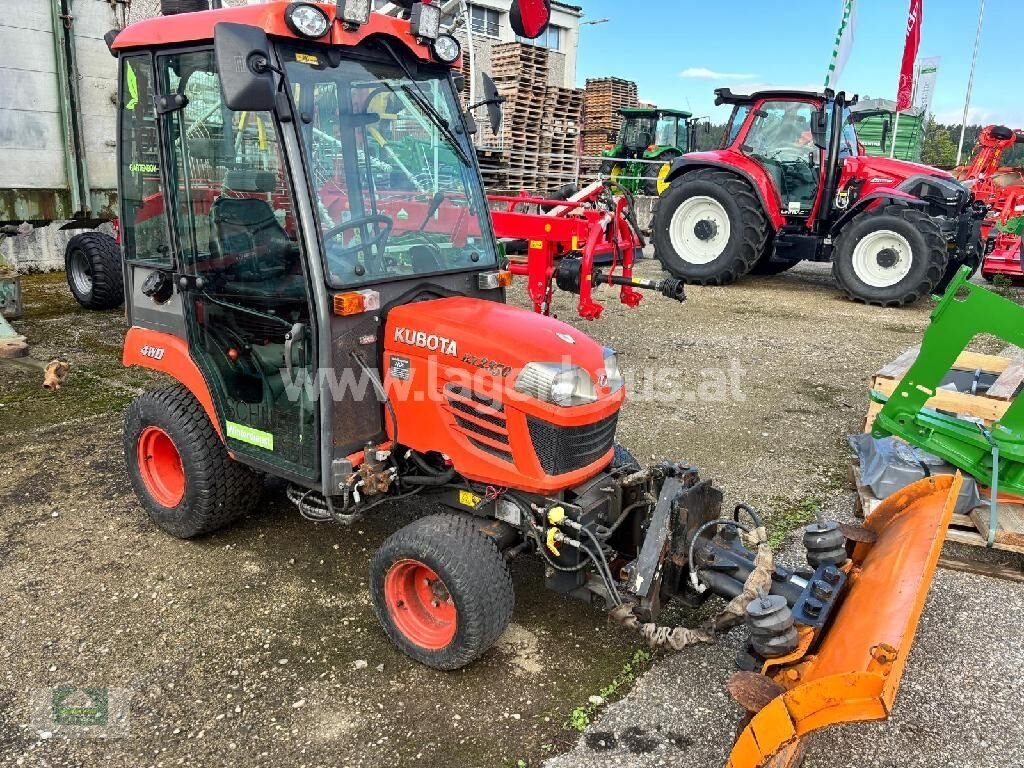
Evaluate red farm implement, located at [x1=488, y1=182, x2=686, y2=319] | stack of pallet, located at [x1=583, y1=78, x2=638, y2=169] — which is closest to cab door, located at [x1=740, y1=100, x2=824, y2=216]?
red farm implement, located at [x1=488, y1=182, x2=686, y2=319]

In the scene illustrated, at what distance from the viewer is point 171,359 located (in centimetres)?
357

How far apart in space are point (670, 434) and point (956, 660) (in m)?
2.43

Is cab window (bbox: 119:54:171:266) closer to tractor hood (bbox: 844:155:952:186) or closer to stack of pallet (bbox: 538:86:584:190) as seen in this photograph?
tractor hood (bbox: 844:155:952:186)

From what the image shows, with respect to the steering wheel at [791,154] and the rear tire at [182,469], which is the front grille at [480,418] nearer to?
the rear tire at [182,469]

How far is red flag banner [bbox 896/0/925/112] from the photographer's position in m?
19.3

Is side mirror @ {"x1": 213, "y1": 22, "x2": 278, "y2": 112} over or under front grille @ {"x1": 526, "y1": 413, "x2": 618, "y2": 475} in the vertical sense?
over

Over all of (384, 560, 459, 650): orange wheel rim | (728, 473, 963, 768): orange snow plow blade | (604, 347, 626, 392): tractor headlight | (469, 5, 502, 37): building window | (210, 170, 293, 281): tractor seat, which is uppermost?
(469, 5, 502, 37): building window

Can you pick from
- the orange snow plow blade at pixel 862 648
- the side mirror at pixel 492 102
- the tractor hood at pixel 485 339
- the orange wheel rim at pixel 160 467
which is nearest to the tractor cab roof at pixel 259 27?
the side mirror at pixel 492 102

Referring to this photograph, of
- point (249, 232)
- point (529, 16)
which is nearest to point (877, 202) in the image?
point (529, 16)

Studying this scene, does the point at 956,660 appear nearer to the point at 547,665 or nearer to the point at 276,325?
the point at 547,665

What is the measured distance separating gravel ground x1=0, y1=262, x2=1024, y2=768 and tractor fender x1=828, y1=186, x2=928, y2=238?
18.8ft

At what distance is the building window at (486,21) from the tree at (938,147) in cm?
1812

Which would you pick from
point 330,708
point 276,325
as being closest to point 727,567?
Result: point 330,708

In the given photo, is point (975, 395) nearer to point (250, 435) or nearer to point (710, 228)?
point (250, 435)
